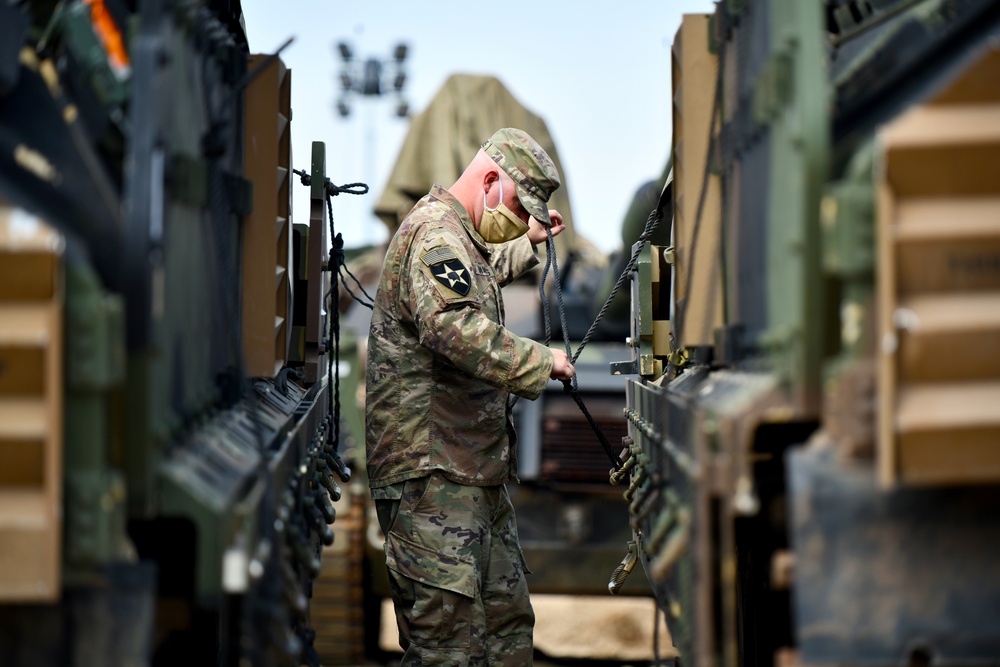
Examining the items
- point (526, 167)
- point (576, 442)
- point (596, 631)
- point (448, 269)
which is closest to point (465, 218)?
point (526, 167)

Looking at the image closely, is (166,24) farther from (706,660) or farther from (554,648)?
(554,648)

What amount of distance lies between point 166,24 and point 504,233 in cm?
230

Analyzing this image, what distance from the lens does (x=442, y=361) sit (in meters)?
4.71

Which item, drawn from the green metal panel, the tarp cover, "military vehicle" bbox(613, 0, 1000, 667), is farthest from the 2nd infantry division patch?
the tarp cover

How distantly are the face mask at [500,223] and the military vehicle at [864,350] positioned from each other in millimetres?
1611

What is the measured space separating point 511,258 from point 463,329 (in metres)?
1.07

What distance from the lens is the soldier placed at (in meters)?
4.50

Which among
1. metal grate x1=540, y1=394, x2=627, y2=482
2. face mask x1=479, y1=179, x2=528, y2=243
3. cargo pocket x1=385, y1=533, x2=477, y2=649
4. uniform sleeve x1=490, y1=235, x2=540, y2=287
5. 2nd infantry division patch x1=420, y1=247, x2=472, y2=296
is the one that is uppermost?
face mask x1=479, y1=179, x2=528, y2=243

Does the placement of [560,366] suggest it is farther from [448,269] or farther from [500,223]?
[500,223]

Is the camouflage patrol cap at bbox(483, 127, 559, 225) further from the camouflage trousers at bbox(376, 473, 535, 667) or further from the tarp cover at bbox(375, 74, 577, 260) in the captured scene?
the tarp cover at bbox(375, 74, 577, 260)

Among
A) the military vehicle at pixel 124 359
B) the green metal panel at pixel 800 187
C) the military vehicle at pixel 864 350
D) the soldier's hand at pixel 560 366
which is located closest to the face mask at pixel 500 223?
the soldier's hand at pixel 560 366

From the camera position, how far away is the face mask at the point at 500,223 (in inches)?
195

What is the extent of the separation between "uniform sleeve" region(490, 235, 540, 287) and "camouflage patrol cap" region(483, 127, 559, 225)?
0.51 metres

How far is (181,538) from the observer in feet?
11.2
